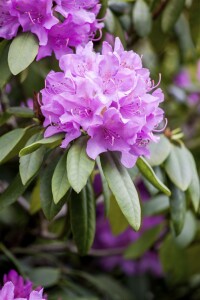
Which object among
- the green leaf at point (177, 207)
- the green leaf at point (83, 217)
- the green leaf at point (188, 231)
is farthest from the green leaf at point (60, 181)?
the green leaf at point (188, 231)

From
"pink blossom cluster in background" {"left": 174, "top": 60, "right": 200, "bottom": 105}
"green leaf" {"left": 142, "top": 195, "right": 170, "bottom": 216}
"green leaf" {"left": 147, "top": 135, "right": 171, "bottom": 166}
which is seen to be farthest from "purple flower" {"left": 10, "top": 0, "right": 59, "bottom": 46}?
"pink blossom cluster in background" {"left": 174, "top": 60, "right": 200, "bottom": 105}

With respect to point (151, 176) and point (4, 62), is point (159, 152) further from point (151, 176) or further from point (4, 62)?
point (4, 62)

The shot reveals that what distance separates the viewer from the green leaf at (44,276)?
5.88 feet

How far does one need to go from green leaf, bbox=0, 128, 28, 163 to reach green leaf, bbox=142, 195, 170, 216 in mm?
632

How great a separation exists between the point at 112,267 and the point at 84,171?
1.25 m

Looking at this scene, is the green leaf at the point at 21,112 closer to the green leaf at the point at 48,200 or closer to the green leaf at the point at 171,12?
the green leaf at the point at 48,200

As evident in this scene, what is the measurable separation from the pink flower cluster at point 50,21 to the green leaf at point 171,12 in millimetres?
432

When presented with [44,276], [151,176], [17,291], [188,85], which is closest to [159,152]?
[151,176]

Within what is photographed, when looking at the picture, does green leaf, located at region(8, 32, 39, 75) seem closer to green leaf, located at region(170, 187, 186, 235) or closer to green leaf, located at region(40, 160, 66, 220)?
green leaf, located at region(40, 160, 66, 220)

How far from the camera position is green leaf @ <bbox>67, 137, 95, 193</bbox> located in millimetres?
1110

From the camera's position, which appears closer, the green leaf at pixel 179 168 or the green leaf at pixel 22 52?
the green leaf at pixel 22 52

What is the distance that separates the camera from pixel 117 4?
5.50 feet

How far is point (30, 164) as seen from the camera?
1.21 m

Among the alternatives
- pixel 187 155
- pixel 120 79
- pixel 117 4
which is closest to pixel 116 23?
pixel 117 4
